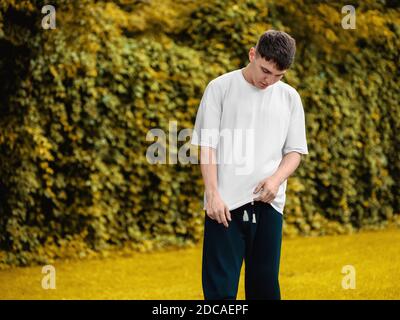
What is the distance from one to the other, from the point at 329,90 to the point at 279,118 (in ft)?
18.0

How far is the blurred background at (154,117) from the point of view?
24.1 ft

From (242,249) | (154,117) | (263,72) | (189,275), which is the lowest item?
(189,275)

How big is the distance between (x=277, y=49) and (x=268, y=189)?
0.65 meters

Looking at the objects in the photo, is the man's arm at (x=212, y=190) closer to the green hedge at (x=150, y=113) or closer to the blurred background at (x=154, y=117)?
the blurred background at (x=154, y=117)

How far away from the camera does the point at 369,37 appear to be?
9102mm

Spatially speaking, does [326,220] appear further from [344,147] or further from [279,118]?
[279,118]

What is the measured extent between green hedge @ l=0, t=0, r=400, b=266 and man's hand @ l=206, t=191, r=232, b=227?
13.3ft

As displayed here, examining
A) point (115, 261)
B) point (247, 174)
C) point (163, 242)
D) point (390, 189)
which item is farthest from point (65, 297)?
point (390, 189)

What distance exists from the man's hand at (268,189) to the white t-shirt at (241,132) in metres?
0.04

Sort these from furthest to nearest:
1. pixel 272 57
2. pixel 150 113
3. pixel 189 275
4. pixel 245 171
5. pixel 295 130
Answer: pixel 150 113, pixel 189 275, pixel 295 130, pixel 245 171, pixel 272 57

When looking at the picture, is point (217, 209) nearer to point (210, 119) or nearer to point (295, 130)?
point (210, 119)

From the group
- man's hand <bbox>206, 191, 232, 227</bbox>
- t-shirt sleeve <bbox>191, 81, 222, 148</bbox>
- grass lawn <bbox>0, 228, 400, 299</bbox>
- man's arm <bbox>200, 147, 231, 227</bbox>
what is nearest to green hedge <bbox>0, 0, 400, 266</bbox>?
grass lawn <bbox>0, 228, 400, 299</bbox>

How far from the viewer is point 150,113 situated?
7.79 meters

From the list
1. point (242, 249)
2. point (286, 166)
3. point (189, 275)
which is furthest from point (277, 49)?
point (189, 275)
